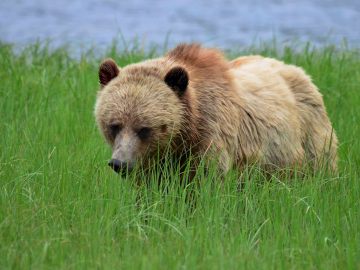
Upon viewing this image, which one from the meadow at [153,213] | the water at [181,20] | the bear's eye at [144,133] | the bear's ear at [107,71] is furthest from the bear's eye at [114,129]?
the water at [181,20]

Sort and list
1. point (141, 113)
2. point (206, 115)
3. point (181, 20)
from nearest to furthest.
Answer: point (141, 113) → point (206, 115) → point (181, 20)

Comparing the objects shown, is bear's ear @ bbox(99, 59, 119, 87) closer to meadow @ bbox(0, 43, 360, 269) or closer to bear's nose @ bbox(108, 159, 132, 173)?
meadow @ bbox(0, 43, 360, 269)

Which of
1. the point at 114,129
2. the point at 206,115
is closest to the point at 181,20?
the point at 206,115

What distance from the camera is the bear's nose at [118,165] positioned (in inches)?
239

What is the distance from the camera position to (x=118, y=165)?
6062mm

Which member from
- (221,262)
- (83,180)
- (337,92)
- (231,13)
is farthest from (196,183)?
(231,13)

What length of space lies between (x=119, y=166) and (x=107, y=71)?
911 millimetres

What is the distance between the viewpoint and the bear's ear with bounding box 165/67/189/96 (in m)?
6.36

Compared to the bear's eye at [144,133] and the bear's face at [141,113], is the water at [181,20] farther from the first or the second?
the bear's eye at [144,133]

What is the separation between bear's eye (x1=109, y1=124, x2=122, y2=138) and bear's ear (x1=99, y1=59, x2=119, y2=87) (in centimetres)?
45

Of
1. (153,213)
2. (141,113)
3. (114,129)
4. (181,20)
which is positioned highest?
(141,113)

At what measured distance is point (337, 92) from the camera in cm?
960

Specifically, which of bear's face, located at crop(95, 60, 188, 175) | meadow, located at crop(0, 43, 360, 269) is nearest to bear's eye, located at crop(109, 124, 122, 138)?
bear's face, located at crop(95, 60, 188, 175)

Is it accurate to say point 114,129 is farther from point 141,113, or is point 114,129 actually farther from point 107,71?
point 107,71
